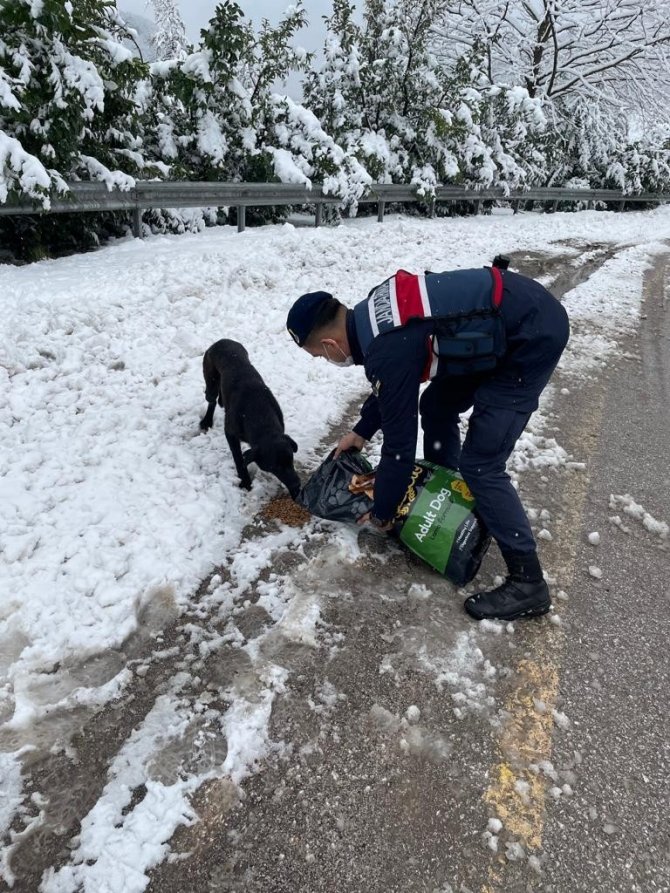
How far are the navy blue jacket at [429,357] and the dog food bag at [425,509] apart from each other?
0.30 meters

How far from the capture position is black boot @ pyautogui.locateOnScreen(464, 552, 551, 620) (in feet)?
9.61

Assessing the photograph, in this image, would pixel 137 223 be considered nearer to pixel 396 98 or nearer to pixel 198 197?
pixel 198 197

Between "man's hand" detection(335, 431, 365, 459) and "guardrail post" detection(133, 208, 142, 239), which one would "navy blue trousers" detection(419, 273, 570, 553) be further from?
"guardrail post" detection(133, 208, 142, 239)

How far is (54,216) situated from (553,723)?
8235 mm

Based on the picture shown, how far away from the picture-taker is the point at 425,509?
3227 millimetres

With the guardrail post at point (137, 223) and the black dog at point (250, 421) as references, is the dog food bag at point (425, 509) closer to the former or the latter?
the black dog at point (250, 421)

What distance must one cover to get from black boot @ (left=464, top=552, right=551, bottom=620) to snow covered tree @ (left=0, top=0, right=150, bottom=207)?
6.22 metres

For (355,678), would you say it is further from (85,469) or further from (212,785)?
(85,469)

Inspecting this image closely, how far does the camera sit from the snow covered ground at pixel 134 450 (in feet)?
7.99

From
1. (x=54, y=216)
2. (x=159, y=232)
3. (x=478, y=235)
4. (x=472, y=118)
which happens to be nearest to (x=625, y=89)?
(x=472, y=118)

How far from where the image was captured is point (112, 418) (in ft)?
14.5

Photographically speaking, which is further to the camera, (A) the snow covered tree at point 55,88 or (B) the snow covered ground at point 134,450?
(A) the snow covered tree at point 55,88

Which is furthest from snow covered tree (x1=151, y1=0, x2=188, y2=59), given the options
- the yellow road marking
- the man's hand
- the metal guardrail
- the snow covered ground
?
the yellow road marking

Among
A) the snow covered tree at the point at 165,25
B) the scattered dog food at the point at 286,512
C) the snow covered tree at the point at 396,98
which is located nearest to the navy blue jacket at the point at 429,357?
the scattered dog food at the point at 286,512
